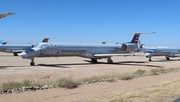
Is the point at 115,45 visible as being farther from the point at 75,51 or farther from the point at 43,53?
the point at 43,53

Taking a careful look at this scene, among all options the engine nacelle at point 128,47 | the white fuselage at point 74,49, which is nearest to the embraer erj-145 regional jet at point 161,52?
the white fuselage at point 74,49

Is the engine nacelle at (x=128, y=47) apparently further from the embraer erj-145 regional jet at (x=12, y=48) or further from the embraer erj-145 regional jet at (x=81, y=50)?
the embraer erj-145 regional jet at (x=12, y=48)

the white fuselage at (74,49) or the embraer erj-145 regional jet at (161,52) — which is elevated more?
the white fuselage at (74,49)

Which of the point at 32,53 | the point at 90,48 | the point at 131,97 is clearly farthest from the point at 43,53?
the point at 131,97

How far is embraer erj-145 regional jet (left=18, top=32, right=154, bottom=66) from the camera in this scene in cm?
2833

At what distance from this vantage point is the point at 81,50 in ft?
108

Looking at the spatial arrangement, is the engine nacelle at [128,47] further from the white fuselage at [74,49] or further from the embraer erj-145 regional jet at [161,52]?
the embraer erj-145 regional jet at [161,52]

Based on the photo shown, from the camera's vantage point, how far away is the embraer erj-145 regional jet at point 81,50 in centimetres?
2833

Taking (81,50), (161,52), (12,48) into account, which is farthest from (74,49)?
(12,48)

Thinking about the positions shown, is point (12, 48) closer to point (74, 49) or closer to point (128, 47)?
point (74, 49)

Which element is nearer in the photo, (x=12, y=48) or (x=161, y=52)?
(x=161, y=52)

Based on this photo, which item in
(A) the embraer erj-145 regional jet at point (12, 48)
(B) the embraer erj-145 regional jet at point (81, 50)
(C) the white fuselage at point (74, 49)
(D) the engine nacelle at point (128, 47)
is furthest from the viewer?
(A) the embraer erj-145 regional jet at point (12, 48)

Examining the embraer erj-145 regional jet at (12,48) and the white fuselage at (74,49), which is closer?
the white fuselage at (74,49)

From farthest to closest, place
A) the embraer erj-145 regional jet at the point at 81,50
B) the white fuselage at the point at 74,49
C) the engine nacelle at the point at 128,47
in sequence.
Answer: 1. the engine nacelle at the point at 128,47
2. the white fuselage at the point at 74,49
3. the embraer erj-145 regional jet at the point at 81,50
